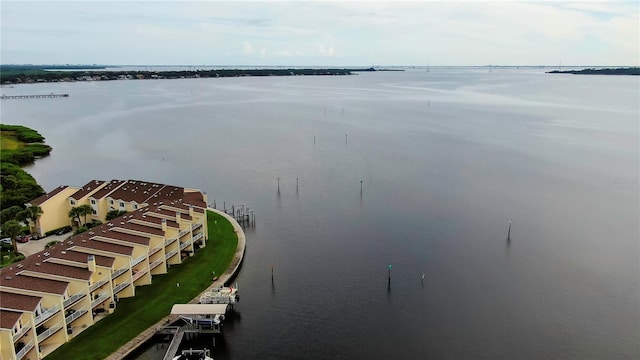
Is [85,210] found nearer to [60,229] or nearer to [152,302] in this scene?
[60,229]

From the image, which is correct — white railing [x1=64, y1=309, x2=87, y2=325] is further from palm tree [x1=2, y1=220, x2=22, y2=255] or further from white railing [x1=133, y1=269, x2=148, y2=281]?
palm tree [x1=2, y1=220, x2=22, y2=255]

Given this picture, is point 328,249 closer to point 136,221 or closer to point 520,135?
point 136,221

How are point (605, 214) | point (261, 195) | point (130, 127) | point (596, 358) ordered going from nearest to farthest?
point (596, 358), point (605, 214), point (261, 195), point (130, 127)

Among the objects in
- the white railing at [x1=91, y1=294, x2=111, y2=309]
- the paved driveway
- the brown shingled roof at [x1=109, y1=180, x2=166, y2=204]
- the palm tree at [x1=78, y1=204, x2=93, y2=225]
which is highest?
the brown shingled roof at [x1=109, y1=180, x2=166, y2=204]

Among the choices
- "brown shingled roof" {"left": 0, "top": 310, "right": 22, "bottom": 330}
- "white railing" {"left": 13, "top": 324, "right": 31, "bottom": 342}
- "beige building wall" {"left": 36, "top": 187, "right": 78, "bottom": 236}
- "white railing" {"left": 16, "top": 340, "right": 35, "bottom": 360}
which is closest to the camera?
"brown shingled roof" {"left": 0, "top": 310, "right": 22, "bottom": 330}

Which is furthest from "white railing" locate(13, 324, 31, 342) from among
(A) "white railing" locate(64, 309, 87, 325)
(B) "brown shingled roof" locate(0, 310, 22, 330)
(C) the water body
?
(C) the water body

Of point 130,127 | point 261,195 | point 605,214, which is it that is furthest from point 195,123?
point 605,214
